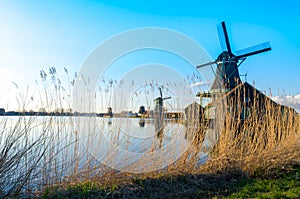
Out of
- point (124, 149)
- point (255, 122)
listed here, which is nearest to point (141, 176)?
point (124, 149)

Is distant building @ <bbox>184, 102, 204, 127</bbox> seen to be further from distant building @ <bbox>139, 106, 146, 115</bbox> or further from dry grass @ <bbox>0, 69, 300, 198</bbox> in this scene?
distant building @ <bbox>139, 106, 146, 115</bbox>

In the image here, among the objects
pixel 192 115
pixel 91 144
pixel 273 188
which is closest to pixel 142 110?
pixel 192 115

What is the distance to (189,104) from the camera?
3838 mm

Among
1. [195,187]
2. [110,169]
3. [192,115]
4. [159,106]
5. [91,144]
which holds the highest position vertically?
[159,106]

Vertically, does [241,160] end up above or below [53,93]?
below

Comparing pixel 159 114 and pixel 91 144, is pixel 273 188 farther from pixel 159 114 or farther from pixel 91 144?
pixel 91 144

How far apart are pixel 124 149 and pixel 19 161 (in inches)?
49.2

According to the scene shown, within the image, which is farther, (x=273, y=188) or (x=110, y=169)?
(x=110, y=169)

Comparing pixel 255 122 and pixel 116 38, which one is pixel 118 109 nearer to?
pixel 116 38

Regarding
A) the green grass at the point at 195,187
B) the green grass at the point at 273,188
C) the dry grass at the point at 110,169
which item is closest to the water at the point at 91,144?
the dry grass at the point at 110,169

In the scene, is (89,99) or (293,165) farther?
(293,165)

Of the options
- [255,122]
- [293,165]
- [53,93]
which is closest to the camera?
[53,93]

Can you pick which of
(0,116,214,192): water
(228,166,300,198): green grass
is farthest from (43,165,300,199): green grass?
(0,116,214,192): water

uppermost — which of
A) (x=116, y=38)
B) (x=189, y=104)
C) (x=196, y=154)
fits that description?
(x=116, y=38)
